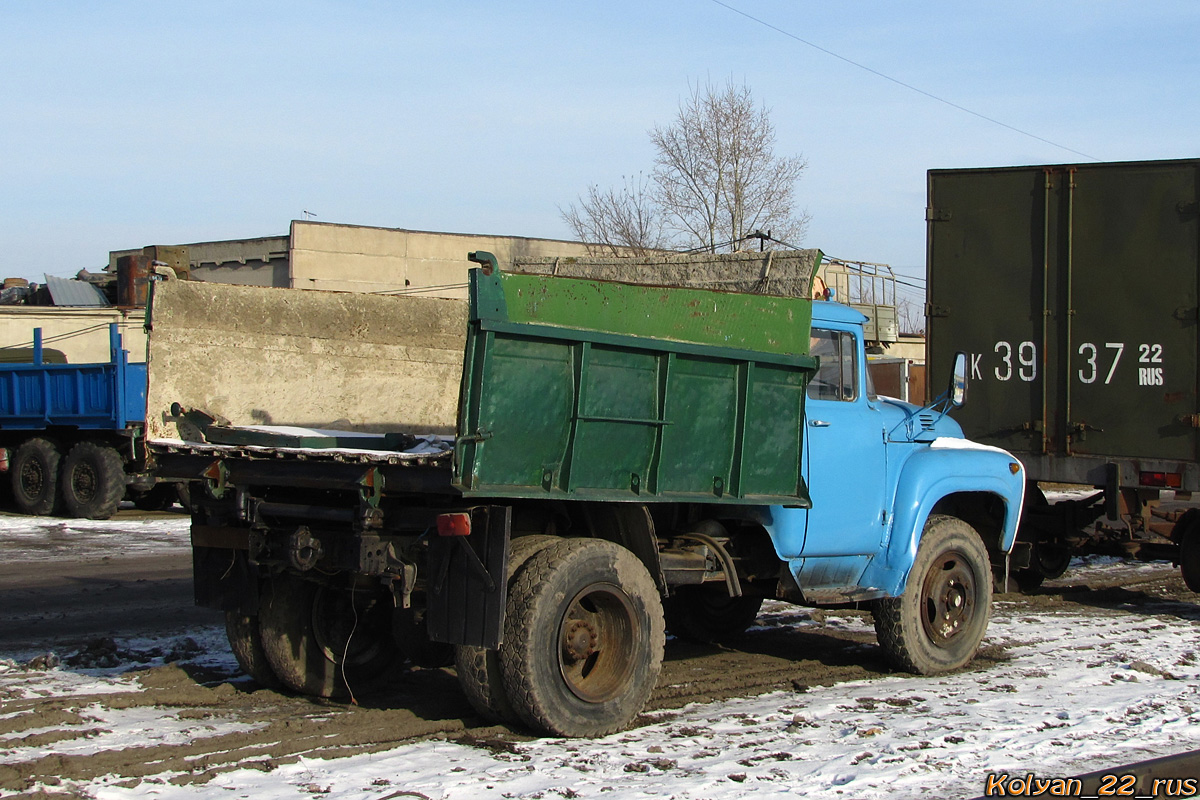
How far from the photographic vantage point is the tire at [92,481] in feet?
58.0

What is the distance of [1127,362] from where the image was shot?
33.7 ft

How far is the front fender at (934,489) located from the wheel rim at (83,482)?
13572 mm

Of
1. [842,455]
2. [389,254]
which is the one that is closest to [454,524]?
[842,455]

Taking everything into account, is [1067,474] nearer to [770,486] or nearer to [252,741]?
[770,486]

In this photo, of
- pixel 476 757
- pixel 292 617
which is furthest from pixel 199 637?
pixel 476 757

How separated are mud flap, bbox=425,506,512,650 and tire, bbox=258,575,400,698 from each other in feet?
3.37

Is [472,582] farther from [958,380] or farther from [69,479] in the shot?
[69,479]

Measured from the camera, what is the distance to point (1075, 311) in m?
10.5

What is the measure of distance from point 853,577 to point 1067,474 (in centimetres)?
384

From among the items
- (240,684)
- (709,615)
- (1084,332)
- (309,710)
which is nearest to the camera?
(309,710)

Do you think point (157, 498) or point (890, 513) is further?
point (157, 498)

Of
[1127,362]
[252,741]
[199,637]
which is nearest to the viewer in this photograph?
[252,741]

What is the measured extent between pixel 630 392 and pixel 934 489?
2826mm

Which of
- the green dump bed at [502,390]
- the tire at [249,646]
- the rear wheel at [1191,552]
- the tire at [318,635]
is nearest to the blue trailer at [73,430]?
the green dump bed at [502,390]
